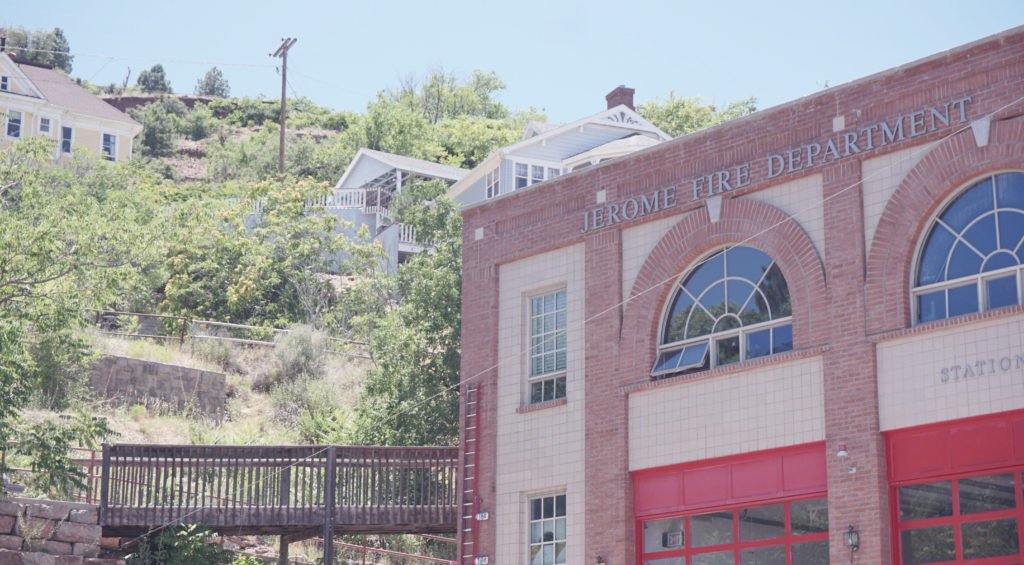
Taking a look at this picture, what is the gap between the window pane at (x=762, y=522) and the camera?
19891 mm

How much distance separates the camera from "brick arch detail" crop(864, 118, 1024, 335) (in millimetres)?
18375

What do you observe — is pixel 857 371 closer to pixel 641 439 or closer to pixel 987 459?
pixel 987 459

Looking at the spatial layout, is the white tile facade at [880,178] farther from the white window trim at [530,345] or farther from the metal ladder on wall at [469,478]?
the metal ladder on wall at [469,478]

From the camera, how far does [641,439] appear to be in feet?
72.7

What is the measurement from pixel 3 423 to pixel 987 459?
17.7 meters

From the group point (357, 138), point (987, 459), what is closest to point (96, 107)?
point (357, 138)

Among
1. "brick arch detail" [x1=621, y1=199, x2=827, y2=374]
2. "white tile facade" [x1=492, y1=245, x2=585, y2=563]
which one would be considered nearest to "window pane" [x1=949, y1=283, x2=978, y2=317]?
"brick arch detail" [x1=621, y1=199, x2=827, y2=374]

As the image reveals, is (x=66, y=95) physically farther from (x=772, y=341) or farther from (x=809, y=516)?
(x=809, y=516)

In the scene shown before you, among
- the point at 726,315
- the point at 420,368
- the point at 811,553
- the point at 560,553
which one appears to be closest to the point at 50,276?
the point at 420,368

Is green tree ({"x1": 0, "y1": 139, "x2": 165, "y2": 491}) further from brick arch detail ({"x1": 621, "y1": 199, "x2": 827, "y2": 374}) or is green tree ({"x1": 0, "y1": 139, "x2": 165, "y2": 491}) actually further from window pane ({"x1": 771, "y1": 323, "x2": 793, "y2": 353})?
window pane ({"x1": 771, "y1": 323, "x2": 793, "y2": 353})

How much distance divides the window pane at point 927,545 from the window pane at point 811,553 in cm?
125

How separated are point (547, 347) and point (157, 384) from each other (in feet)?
65.5

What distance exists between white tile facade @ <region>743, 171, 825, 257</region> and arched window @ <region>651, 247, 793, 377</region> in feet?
2.73

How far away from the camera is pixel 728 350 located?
70.0 feet
